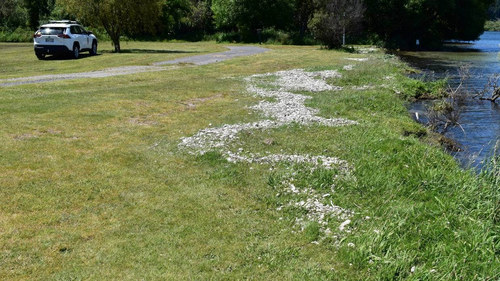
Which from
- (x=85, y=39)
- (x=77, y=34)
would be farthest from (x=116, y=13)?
(x=77, y=34)

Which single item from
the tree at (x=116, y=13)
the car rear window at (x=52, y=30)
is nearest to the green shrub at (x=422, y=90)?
the car rear window at (x=52, y=30)

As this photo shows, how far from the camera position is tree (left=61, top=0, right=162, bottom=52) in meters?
36.5

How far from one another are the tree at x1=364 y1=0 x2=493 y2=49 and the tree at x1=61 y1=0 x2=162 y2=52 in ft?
101

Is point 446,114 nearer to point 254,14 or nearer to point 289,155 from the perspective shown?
point 289,155

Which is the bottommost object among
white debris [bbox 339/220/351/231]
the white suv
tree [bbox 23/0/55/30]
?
white debris [bbox 339/220/351/231]

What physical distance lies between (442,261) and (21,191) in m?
6.84

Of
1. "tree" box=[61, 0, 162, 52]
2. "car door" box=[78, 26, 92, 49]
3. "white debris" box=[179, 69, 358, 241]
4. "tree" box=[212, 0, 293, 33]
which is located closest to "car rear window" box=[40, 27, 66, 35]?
"car door" box=[78, 26, 92, 49]

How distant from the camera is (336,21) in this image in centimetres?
4300

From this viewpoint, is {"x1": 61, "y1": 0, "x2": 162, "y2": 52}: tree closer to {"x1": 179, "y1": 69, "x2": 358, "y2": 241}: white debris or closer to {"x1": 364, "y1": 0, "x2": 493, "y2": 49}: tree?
{"x1": 179, "y1": 69, "x2": 358, "y2": 241}: white debris

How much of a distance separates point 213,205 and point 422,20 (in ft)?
188

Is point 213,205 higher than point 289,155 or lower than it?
lower

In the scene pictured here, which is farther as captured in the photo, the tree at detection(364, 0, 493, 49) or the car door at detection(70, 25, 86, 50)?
the tree at detection(364, 0, 493, 49)

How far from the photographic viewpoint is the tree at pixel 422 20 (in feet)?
182

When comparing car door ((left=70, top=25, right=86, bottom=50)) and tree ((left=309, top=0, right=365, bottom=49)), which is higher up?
tree ((left=309, top=0, right=365, bottom=49))
